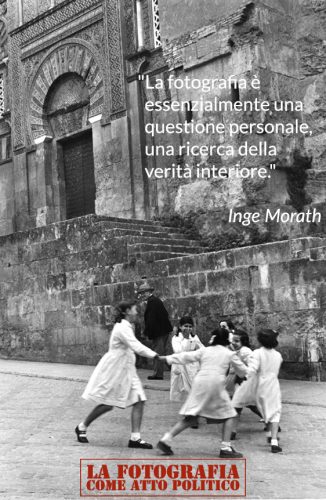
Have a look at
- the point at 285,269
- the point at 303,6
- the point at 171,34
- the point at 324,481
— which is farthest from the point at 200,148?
the point at 324,481

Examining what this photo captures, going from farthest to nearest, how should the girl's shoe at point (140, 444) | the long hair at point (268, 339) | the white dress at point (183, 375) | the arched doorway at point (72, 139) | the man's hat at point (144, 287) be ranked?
the arched doorway at point (72, 139), the man's hat at point (144, 287), the white dress at point (183, 375), the long hair at point (268, 339), the girl's shoe at point (140, 444)

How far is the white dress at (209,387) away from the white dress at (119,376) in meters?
0.46

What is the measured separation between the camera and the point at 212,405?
621 cm

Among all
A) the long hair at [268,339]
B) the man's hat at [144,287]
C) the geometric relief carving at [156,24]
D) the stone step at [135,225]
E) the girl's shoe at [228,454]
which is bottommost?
the girl's shoe at [228,454]

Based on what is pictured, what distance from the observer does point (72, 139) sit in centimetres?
1883

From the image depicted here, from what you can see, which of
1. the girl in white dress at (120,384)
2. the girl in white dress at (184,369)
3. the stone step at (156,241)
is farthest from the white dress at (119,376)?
the stone step at (156,241)

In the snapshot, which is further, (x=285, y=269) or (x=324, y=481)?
(x=285, y=269)

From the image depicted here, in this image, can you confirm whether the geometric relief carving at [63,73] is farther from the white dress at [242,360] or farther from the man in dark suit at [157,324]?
the white dress at [242,360]

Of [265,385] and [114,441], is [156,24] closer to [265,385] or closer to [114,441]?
[265,385]

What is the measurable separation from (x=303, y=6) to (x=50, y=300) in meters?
8.06

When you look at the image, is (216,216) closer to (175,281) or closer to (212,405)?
(175,281)

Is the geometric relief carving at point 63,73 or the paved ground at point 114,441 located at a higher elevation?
the geometric relief carving at point 63,73

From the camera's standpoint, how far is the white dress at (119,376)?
257 inches

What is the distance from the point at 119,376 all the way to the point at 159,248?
6.77m
